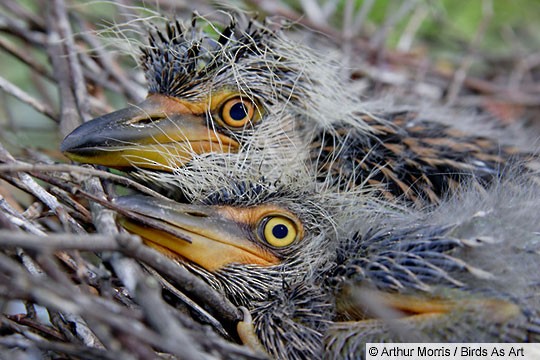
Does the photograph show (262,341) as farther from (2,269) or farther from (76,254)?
(2,269)

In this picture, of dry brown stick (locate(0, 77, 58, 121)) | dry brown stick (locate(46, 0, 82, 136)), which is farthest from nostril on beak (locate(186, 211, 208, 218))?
dry brown stick (locate(0, 77, 58, 121))

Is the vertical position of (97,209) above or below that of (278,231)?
below

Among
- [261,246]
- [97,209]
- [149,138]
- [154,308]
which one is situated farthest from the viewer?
[149,138]

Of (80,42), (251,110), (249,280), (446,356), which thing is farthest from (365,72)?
(446,356)

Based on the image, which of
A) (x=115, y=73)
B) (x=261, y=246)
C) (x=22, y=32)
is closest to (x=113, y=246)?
(x=261, y=246)

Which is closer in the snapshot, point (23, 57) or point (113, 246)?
point (113, 246)

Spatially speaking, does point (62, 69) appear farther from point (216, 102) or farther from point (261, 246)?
point (261, 246)

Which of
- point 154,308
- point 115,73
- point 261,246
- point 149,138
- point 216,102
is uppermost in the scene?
point 115,73

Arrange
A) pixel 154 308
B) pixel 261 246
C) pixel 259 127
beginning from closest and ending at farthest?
1. pixel 154 308
2. pixel 261 246
3. pixel 259 127

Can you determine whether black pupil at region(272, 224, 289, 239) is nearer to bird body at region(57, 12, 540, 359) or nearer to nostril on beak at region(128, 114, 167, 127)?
bird body at region(57, 12, 540, 359)
